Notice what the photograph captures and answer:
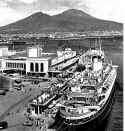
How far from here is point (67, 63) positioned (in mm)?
45688

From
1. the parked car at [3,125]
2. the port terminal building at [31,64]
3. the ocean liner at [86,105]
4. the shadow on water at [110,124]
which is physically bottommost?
the shadow on water at [110,124]

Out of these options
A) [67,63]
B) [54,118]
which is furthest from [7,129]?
[67,63]

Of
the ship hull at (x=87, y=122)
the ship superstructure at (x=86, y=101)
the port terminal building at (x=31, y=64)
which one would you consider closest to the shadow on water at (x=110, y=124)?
the ship hull at (x=87, y=122)

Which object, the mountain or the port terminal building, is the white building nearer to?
the port terminal building

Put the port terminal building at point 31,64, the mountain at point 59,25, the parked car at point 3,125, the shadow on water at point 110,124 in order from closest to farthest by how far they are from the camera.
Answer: the parked car at point 3,125 → the shadow on water at point 110,124 → the port terminal building at point 31,64 → the mountain at point 59,25

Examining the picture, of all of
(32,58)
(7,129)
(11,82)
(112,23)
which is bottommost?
(7,129)

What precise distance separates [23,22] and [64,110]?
121430mm

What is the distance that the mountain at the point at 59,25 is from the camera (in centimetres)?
12888

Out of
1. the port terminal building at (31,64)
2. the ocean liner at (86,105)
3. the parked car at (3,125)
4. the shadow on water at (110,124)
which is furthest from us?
the port terminal building at (31,64)

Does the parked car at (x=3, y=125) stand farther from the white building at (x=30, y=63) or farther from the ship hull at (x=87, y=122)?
the white building at (x=30, y=63)

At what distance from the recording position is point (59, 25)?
5359 inches

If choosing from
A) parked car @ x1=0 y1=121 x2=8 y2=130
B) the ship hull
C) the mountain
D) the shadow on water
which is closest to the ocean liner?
the ship hull

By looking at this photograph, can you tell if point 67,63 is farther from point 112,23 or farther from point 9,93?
point 112,23

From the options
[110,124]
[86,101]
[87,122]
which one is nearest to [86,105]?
[86,101]
